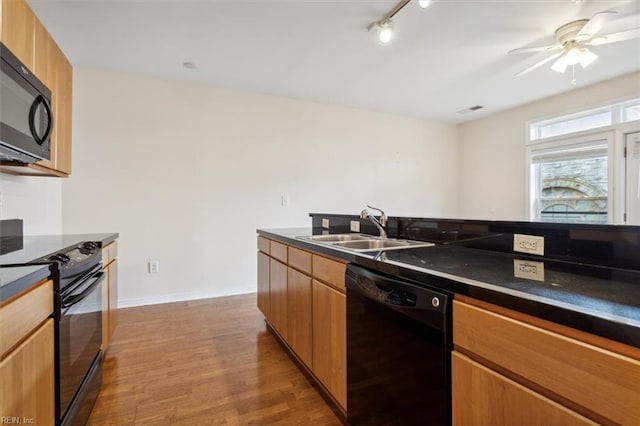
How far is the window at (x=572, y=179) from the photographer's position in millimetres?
3827

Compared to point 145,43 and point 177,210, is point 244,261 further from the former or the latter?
point 145,43

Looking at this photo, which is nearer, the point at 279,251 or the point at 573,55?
the point at 279,251

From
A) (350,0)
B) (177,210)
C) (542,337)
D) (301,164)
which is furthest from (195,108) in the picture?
(542,337)

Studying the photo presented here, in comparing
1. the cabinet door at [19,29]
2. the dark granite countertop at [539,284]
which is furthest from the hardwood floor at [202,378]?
the cabinet door at [19,29]

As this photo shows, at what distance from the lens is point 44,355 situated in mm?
1045

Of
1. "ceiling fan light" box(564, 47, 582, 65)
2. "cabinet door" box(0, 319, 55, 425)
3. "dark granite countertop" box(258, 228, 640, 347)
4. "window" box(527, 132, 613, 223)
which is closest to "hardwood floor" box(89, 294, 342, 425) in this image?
"cabinet door" box(0, 319, 55, 425)

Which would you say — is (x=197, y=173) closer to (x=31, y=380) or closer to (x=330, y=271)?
(x=330, y=271)

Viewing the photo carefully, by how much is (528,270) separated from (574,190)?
168 inches

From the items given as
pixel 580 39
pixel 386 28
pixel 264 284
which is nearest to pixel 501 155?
pixel 580 39

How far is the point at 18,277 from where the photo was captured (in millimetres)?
893

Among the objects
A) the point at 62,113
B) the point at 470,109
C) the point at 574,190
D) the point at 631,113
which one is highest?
the point at 470,109

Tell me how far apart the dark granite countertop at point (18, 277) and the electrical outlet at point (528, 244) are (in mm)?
1807

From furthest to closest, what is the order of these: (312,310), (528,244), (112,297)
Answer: (112,297)
(312,310)
(528,244)

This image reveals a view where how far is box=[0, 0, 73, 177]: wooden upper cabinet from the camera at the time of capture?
1516 millimetres
